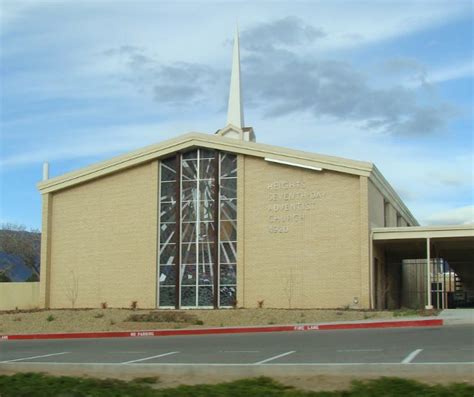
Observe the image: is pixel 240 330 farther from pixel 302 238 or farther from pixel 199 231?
pixel 199 231

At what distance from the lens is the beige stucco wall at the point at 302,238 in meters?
30.9

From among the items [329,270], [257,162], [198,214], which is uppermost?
[257,162]

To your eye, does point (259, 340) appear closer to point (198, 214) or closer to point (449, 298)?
point (198, 214)

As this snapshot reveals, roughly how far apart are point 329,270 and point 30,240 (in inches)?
1556

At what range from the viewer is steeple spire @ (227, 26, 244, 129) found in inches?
1820

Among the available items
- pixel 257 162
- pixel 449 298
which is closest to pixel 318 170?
pixel 257 162

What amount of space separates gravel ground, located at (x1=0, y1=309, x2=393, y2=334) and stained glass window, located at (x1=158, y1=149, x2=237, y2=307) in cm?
371

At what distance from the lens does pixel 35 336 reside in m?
24.9

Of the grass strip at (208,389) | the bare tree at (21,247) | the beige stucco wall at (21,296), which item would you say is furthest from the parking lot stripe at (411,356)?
the bare tree at (21,247)

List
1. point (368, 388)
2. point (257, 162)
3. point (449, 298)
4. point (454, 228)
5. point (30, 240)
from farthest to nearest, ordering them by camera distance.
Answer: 1. point (30, 240)
2. point (449, 298)
3. point (257, 162)
4. point (454, 228)
5. point (368, 388)

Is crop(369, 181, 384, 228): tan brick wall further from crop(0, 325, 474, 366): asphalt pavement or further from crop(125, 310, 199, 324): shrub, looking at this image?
crop(0, 325, 474, 366): asphalt pavement

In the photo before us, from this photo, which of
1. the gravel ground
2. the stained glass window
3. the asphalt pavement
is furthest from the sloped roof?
the asphalt pavement

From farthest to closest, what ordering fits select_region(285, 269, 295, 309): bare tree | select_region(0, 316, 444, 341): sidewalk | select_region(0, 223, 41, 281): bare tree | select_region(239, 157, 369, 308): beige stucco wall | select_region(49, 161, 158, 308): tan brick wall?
1. select_region(0, 223, 41, 281): bare tree
2. select_region(49, 161, 158, 308): tan brick wall
3. select_region(285, 269, 295, 309): bare tree
4. select_region(239, 157, 369, 308): beige stucco wall
5. select_region(0, 316, 444, 341): sidewalk

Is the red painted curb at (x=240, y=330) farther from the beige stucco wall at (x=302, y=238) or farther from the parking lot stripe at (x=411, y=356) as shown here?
the parking lot stripe at (x=411, y=356)
